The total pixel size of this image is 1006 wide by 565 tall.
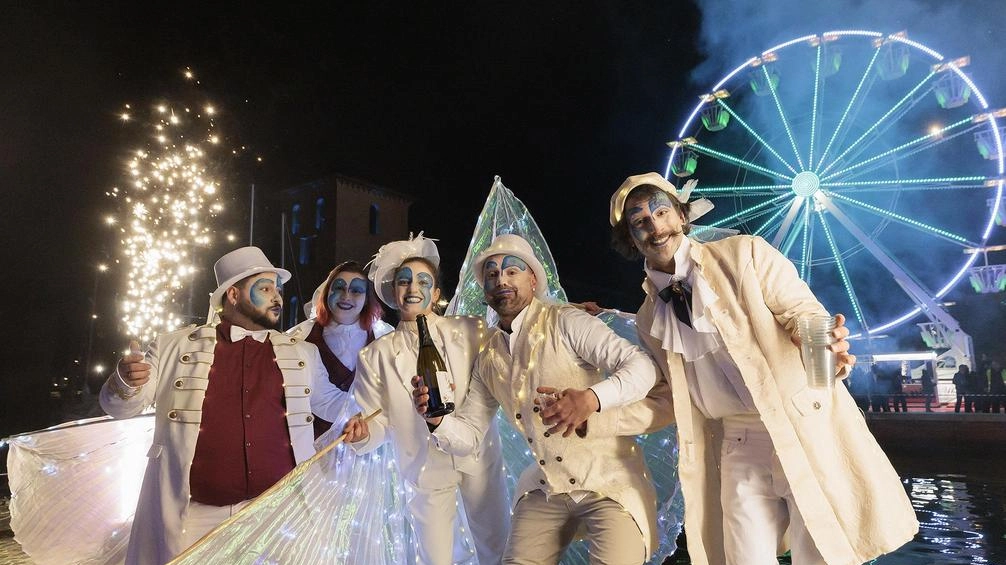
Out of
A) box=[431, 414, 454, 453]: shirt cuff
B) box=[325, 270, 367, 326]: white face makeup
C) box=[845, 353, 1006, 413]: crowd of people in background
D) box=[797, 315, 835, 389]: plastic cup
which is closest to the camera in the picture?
box=[797, 315, 835, 389]: plastic cup

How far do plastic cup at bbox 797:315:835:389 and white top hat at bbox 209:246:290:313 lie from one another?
2.94 metres

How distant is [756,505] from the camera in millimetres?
3092

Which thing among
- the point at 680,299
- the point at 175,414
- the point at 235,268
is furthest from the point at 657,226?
the point at 175,414

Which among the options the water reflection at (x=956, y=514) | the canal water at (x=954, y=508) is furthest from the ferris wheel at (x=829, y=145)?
the water reflection at (x=956, y=514)

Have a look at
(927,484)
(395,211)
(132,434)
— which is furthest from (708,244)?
(395,211)

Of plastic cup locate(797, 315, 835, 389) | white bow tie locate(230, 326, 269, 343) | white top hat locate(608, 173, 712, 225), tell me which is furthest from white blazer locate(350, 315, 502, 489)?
plastic cup locate(797, 315, 835, 389)

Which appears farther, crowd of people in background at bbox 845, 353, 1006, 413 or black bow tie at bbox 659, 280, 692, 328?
crowd of people in background at bbox 845, 353, 1006, 413

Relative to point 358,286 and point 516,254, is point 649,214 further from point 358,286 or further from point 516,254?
point 358,286

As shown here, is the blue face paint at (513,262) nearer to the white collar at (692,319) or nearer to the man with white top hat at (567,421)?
the man with white top hat at (567,421)

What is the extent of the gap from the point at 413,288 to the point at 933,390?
64.9 feet

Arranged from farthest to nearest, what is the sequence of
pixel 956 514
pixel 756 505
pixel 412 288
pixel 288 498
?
pixel 956 514 → pixel 412 288 → pixel 288 498 → pixel 756 505

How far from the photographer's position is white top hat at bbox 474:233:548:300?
3.74 meters

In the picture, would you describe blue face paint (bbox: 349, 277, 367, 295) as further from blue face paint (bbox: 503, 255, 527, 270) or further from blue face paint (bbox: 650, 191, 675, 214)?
blue face paint (bbox: 650, 191, 675, 214)

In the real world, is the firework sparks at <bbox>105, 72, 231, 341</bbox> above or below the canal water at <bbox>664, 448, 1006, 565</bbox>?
above
